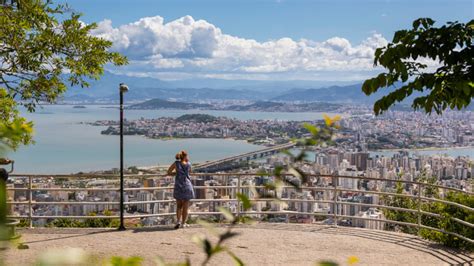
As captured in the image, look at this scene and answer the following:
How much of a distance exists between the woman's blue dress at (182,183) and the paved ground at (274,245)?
0.63 m

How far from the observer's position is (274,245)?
10.5 metres

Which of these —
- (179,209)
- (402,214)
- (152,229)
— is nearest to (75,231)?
(152,229)

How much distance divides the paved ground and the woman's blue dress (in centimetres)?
Answer: 63

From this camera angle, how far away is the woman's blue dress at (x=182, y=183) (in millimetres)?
11789

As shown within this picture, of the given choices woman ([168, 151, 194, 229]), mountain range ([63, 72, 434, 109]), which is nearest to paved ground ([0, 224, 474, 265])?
woman ([168, 151, 194, 229])

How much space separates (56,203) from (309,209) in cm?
502

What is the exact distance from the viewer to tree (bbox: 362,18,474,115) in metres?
5.52

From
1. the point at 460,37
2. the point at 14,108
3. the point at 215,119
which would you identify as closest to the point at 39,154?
the point at 215,119

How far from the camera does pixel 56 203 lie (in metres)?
11.9

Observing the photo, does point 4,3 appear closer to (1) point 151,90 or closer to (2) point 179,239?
(2) point 179,239

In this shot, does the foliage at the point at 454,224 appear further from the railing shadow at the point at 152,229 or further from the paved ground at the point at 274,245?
the railing shadow at the point at 152,229

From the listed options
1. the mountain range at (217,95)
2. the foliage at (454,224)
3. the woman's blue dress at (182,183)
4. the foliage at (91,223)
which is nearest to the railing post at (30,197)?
the foliage at (91,223)

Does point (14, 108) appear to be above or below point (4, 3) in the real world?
below

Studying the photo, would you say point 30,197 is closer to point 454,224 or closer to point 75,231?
point 75,231
